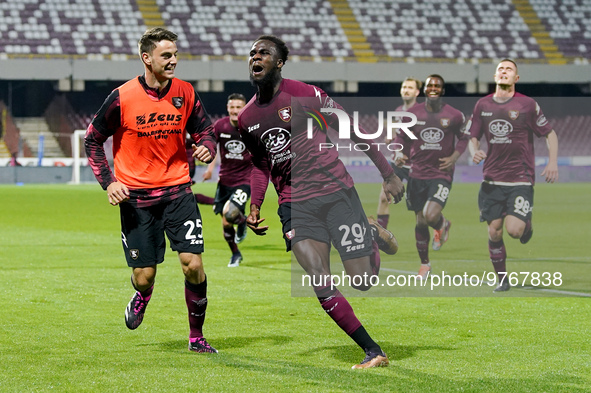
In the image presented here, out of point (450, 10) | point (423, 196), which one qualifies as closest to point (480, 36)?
point (450, 10)

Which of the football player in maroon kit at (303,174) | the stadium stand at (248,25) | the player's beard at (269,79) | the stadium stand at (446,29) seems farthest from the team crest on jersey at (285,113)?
the stadium stand at (446,29)

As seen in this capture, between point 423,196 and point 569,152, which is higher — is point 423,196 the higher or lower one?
the higher one

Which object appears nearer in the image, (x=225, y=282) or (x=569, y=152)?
(x=225, y=282)

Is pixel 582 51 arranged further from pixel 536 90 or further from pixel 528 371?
pixel 528 371

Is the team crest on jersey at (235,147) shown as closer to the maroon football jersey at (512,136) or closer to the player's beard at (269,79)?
the maroon football jersey at (512,136)

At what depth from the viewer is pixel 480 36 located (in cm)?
3991

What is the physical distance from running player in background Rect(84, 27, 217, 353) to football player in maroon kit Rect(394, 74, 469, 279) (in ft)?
14.9

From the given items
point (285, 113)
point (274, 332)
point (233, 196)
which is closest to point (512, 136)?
point (274, 332)

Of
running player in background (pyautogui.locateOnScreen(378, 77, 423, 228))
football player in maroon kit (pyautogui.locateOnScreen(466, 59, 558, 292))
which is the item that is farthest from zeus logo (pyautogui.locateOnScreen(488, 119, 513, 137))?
running player in background (pyautogui.locateOnScreen(378, 77, 423, 228))

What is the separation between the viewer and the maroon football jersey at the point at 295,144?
17.6ft

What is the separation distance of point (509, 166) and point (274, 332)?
3476 mm

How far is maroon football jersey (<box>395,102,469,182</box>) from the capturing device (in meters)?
10.1

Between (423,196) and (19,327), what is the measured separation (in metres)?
5.07

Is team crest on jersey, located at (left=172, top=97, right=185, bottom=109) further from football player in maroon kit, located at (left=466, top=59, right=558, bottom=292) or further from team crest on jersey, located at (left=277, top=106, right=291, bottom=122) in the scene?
football player in maroon kit, located at (left=466, top=59, right=558, bottom=292)
